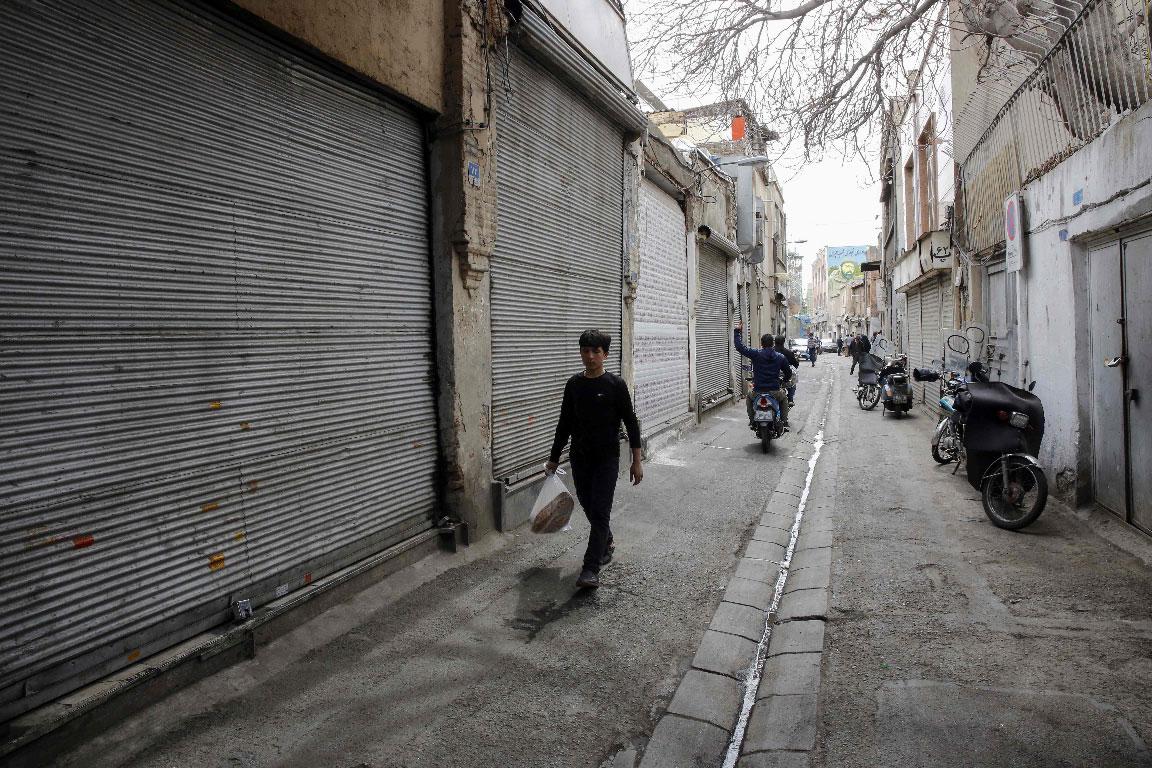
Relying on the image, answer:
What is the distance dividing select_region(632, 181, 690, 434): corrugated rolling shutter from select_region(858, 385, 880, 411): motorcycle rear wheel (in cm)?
588

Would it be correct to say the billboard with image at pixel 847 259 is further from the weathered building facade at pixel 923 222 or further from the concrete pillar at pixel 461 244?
the concrete pillar at pixel 461 244

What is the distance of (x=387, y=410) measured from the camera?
498cm

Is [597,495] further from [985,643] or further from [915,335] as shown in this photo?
[915,335]

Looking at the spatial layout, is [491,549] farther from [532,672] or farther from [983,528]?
[983,528]

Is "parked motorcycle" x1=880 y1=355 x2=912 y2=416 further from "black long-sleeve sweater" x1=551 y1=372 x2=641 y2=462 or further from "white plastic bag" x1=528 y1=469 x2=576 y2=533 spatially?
"white plastic bag" x1=528 y1=469 x2=576 y2=533

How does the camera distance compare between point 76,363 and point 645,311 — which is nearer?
point 76,363

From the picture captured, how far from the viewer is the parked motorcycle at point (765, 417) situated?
1038 cm

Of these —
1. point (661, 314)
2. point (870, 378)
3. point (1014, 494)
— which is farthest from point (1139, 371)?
point (870, 378)

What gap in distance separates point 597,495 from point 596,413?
59cm

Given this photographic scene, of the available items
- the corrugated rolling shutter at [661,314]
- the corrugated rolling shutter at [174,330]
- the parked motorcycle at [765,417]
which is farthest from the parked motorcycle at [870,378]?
the corrugated rolling shutter at [174,330]

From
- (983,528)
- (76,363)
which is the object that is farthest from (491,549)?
(983,528)

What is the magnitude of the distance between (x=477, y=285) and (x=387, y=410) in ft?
4.54

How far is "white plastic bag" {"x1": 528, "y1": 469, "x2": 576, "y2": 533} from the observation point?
196 inches

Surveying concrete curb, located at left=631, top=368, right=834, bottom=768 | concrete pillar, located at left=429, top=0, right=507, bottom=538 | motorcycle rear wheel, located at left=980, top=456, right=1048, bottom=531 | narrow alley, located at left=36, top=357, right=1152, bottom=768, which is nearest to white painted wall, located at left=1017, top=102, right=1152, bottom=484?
motorcycle rear wheel, located at left=980, top=456, right=1048, bottom=531
